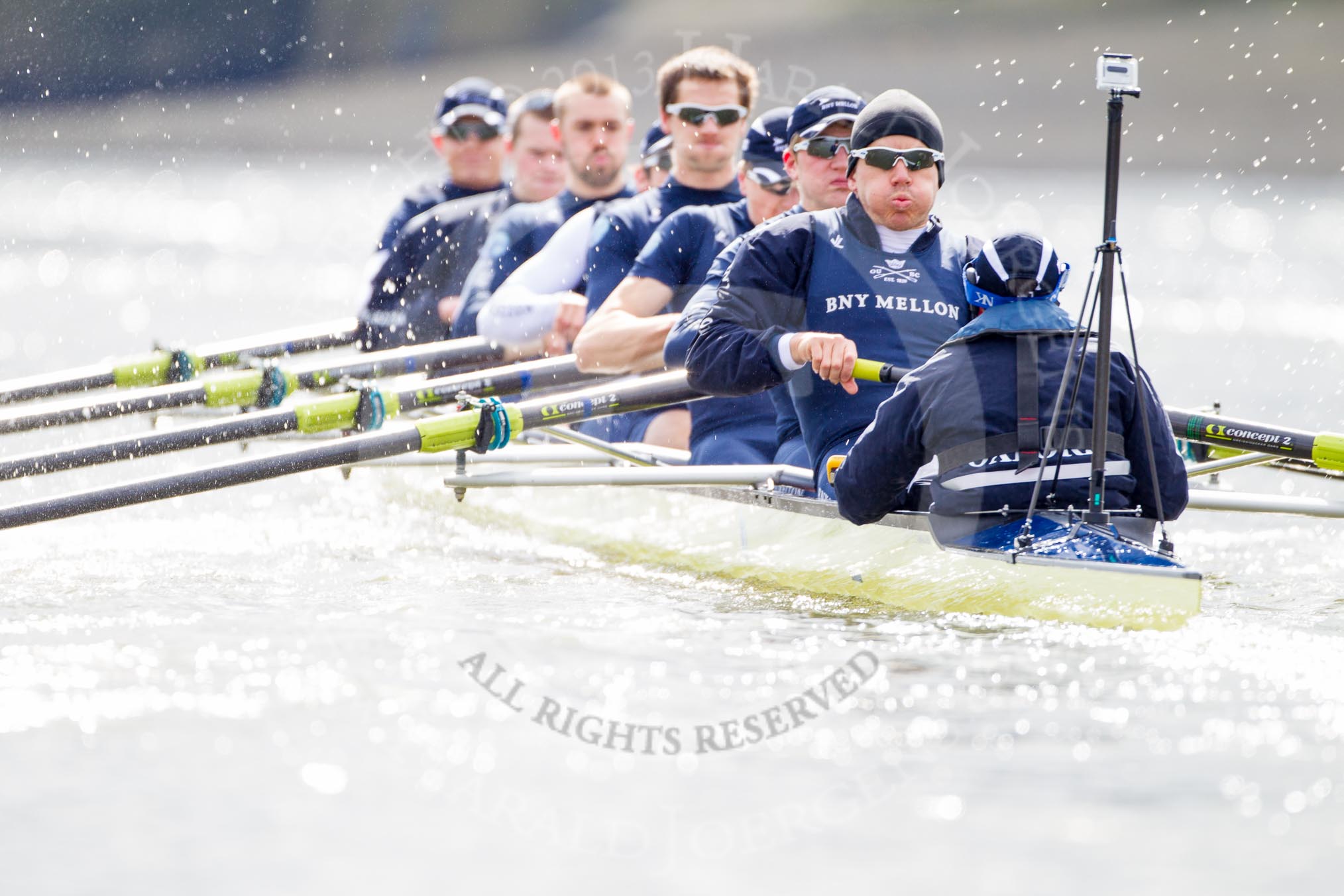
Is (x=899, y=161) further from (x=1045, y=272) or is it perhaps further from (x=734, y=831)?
(x=734, y=831)

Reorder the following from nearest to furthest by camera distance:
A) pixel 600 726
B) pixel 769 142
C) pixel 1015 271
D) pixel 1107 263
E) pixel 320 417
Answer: pixel 600 726 < pixel 1107 263 < pixel 1015 271 < pixel 320 417 < pixel 769 142

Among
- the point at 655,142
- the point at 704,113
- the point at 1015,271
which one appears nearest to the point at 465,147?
the point at 655,142

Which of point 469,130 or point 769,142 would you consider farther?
point 469,130

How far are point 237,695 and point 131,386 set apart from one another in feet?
16.5

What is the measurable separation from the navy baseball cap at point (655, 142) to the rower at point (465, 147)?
1600 millimetres

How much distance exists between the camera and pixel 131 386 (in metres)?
9.55

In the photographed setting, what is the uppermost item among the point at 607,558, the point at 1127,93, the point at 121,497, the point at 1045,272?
the point at 1127,93

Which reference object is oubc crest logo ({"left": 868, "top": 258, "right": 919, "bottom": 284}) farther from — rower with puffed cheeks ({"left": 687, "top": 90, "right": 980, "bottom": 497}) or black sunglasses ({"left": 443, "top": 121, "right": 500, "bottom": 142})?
black sunglasses ({"left": 443, "top": 121, "right": 500, "bottom": 142})

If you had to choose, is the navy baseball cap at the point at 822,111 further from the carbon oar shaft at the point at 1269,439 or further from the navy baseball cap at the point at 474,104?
the navy baseball cap at the point at 474,104

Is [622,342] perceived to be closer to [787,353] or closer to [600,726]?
[787,353]

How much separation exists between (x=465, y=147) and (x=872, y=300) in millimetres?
5887

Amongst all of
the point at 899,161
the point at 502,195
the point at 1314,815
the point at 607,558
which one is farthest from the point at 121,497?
the point at 502,195

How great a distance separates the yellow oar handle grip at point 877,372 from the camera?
589 centimetres

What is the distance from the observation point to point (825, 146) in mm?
6844
